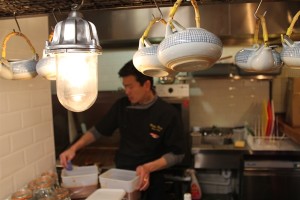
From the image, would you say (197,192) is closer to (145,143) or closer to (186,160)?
(186,160)

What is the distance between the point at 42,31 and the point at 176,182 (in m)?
1.52

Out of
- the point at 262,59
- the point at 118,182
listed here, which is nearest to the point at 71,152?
the point at 118,182

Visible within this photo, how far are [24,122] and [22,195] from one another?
35 centimetres

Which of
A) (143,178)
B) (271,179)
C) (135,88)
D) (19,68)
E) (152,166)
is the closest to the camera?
(19,68)

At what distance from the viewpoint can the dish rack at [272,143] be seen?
236 centimetres

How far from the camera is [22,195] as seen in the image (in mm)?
1147

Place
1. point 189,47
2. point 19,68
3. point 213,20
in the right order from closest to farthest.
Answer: point 189,47, point 19,68, point 213,20

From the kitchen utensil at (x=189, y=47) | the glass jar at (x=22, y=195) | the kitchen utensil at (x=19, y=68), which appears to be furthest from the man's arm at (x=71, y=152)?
the kitchen utensil at (x=189, y=47)

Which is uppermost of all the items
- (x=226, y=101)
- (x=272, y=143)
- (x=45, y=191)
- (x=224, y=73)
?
(x=224, y=73)

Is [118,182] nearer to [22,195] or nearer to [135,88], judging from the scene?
[22,195]

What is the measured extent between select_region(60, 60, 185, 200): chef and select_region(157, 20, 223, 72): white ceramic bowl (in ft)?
3.98

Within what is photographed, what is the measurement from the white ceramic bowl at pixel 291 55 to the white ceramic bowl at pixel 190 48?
0.20 meters

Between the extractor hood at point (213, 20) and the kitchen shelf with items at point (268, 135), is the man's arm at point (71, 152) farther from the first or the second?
the kitchen shelf with items at point (268, 135)

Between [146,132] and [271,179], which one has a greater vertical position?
[146,132]
